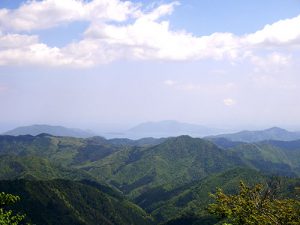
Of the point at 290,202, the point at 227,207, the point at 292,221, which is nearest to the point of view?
the point at 292,221

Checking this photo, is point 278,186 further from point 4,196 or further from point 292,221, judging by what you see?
point 4,196

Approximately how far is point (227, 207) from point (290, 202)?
26.0 ft

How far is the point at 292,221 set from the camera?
4531 centimetres

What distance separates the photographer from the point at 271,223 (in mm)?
46406

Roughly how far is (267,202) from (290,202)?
9.25ft

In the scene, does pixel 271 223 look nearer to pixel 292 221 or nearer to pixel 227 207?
pixel 292 221

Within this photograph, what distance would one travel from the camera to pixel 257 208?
168 feet

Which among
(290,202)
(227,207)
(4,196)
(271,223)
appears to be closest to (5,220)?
(4,196)

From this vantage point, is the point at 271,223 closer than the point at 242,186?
Yes

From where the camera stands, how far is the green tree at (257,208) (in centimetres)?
4712

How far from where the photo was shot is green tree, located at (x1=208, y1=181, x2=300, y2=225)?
4712 centimetres

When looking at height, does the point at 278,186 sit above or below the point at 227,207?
above

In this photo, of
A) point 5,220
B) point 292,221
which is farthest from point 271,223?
point 5,220

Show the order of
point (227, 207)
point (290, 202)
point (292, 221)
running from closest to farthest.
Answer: point (292, 221), point (290, 202), point (227, 207)
